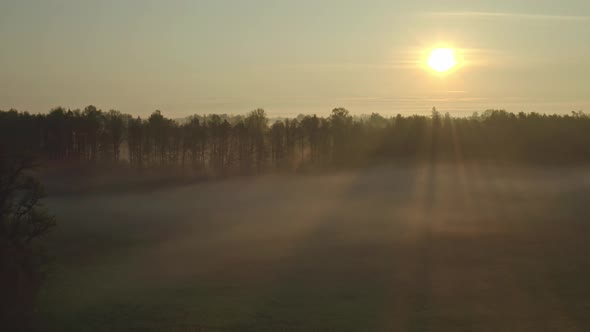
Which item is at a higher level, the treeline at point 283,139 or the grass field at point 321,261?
the treeline at point 283,139

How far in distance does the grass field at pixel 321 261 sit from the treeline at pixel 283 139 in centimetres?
1931

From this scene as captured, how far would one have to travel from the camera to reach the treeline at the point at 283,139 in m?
94.3

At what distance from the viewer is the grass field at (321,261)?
28.0 m

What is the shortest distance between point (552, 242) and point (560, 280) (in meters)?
13.5

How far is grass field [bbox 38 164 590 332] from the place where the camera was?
28.0m

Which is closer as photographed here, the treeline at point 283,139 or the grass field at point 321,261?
the grass field at point 321,261

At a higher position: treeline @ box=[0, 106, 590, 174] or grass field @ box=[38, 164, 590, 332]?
treeline @ box=[0, 106, 590, 174]

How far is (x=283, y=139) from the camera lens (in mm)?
106562

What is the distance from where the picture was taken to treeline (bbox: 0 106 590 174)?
309 feet

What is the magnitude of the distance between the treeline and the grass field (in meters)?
19.3

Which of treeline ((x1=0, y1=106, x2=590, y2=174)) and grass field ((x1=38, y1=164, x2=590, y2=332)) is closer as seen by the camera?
grass field ((x1=38, y1=164, x2=590, y2=332))

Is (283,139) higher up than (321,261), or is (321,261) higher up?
(283,139)

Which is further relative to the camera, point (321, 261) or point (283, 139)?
point (283, 139)

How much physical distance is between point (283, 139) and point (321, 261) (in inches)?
2605
